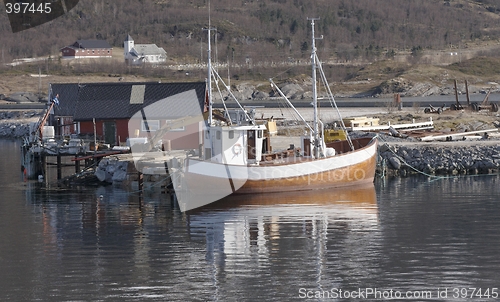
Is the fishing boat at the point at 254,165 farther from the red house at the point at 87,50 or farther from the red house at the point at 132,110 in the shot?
the red house at the point at 87,50

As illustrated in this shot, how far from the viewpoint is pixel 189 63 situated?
136500 mm

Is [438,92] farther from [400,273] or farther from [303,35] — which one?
[400,273]

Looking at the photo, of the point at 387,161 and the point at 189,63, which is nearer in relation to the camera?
the point at 387,161

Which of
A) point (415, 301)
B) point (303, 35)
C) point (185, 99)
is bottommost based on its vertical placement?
point (415, 301)

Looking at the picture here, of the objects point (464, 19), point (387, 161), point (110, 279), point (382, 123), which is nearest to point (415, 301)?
point (110, 279)

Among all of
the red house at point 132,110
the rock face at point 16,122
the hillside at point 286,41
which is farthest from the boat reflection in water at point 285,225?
the hillside at point 286,41

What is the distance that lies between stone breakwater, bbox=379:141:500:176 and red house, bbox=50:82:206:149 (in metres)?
9.56

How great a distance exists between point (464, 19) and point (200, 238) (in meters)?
148

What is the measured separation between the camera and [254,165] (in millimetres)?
37281

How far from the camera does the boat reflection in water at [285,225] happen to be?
2725cm

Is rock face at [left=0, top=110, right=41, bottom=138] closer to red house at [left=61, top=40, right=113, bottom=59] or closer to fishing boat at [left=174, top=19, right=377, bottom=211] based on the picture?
fishing boat at [left=174, top=19, right=377, bottom=211]

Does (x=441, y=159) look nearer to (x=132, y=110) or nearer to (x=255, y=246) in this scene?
(x=132, y=110)

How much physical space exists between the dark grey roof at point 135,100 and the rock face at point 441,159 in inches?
420

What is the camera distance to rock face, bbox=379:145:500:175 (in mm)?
44312
